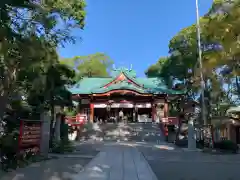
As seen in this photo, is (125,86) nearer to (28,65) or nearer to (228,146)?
(228,146)

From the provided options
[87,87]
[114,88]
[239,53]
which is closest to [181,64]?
[114,88]

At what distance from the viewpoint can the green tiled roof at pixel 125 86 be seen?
28.1 metres

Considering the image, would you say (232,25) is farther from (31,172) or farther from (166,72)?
(166,72)

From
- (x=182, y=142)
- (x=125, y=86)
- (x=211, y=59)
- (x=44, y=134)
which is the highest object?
(x=125, y=86)

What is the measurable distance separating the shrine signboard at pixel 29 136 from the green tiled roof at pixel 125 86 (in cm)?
Answer: 1783

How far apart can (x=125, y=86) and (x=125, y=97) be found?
1957 millimetres

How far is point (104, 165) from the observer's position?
8844 mm

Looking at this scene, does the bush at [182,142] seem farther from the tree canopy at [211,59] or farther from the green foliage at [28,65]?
the green foliage at [28,65]

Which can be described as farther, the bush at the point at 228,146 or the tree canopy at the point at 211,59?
the bush at the point at 228,146

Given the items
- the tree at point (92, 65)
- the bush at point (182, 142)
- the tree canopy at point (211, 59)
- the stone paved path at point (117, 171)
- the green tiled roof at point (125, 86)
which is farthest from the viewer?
the tree at point (92, 65)

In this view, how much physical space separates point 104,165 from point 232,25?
5.82 meters

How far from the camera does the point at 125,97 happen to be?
29.5m

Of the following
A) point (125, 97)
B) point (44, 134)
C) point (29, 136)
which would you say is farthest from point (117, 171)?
point (125, 97)

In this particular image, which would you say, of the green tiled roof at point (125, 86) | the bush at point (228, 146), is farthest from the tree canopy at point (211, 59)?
the bush at point (228, 146)
